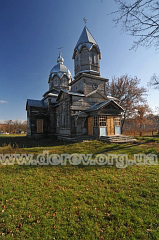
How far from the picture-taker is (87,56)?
1772cm

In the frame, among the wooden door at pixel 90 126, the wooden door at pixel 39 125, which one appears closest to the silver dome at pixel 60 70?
the wooden door at pixel 39 125

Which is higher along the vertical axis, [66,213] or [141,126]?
[141,126]

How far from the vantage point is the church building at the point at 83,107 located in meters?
14.5

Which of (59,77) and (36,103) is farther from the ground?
(59,77)

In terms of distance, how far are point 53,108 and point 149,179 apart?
1891 cm

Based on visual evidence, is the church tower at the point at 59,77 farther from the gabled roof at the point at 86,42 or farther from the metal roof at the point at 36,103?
the gabled roof at the point at 86,42

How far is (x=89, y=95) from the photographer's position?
1614 centimetres

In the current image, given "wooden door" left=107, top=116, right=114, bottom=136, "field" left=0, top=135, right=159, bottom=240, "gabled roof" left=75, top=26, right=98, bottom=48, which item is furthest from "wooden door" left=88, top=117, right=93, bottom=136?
"gabled roof" left=75, top=26, right=98, bottom=48

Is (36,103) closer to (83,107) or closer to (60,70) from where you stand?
(60,70)

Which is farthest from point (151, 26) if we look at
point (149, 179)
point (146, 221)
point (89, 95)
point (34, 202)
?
point (89, 95)

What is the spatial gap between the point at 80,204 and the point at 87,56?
1877 cm

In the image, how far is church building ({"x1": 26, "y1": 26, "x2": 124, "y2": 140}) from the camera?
47.6ft

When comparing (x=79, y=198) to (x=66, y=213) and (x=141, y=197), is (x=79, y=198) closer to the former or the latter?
(x=66, y=213)

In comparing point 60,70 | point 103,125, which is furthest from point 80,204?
point 60,70
